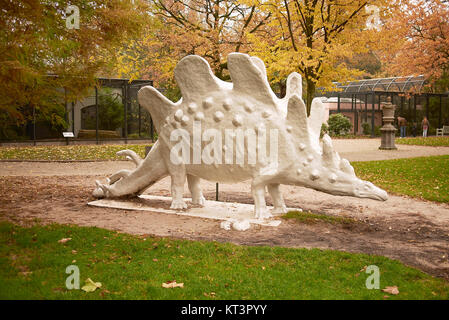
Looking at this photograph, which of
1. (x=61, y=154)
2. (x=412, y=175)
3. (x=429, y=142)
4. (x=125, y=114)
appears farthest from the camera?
(x=429, y=142)

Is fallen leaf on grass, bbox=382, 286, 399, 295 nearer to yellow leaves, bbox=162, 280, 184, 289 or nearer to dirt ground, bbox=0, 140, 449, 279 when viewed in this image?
dirt ground, bbox=0, 140, 449, 279

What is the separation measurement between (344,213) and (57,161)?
33.5 feet

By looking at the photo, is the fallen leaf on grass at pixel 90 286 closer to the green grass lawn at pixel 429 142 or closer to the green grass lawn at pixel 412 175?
the green grass lawn at pixel 412 175

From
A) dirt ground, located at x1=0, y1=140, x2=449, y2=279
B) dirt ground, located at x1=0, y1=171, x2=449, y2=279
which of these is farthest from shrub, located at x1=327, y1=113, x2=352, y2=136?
dirt ground, located at x1=0, y1=171, x2=449, y2=279

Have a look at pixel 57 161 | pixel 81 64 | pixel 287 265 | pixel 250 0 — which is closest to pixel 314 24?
pixel 250 0

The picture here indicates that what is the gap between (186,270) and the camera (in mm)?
4188

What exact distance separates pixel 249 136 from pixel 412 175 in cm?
704

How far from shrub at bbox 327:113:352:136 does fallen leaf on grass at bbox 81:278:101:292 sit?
25809mm

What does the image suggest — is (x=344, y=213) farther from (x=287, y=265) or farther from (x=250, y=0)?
(x=250, y=0)

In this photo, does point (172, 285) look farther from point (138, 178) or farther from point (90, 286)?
point (138, 178)

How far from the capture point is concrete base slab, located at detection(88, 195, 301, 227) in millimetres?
6305

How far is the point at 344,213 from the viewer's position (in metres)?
7.28

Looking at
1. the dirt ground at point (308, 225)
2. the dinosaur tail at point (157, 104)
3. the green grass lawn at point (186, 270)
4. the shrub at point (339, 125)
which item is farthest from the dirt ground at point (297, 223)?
the shrub at point (339, 125)

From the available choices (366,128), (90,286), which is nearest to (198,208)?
(90,286)
